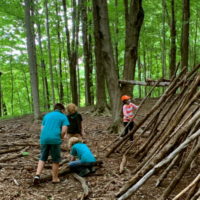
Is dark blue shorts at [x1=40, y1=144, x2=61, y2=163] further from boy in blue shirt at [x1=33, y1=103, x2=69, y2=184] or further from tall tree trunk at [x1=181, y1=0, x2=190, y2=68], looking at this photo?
tall tree trunk at [x1=181, y1=0, x2=190, y2=68]

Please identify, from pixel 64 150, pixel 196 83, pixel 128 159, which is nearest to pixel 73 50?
pixel 64 150

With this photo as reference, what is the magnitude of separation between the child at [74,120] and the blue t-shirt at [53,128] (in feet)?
3.15

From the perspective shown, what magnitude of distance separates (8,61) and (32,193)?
718 inches

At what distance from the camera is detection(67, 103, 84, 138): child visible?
5363 millimetres

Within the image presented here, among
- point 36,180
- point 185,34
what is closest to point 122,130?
point 36,180

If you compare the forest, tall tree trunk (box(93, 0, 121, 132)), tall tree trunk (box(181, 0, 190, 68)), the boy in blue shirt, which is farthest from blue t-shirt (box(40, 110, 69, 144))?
tall tree trunk (box(181, 0, 190, 68))

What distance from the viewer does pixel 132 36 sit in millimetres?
7273

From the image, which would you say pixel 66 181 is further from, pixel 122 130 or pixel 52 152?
pixel 122 130

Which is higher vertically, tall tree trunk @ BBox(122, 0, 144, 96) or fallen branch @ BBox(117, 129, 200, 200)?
tall tree trunk @ BBox(122, 0, 144, 96)

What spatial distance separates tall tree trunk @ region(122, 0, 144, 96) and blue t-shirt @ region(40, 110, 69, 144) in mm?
3447

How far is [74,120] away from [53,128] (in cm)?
121

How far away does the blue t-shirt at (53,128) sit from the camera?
4203 millimetres

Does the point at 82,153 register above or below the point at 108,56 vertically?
below

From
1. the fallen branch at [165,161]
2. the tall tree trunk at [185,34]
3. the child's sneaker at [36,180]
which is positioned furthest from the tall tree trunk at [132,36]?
the tall tree trunk at [185,34]
